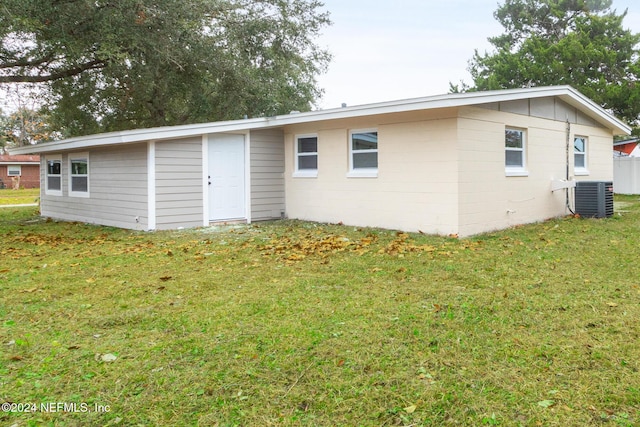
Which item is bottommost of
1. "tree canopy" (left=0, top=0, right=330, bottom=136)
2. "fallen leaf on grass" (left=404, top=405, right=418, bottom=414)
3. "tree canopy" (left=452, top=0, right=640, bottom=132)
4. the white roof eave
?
"fallen leaf on grass" (left=404, top=405, right=418, bottom=414)

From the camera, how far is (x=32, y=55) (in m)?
11.9

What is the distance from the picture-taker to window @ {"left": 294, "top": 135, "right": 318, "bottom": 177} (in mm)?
11422

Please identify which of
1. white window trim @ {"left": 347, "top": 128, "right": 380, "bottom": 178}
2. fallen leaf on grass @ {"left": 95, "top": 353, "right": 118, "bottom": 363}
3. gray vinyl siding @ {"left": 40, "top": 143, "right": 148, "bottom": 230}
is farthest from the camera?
gray vinyl siding @ {"left": 40, "top": 143, "right": 148, "bottom": 230}

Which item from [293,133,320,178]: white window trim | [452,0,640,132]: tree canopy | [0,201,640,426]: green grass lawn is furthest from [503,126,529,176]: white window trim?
[452,0,640,132]: tree canopy

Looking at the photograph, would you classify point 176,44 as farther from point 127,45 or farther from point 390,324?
point 390,324

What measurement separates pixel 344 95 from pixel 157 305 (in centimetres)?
2716

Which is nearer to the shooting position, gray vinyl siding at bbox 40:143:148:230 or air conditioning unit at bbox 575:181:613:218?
gray vinyl siding at bbox 40:143:148:230

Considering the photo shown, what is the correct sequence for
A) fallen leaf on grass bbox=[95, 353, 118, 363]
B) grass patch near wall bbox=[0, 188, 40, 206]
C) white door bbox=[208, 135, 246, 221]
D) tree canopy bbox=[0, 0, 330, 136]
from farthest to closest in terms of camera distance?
1. grass patch near wall bbox=[0, 188, 40, 206]
2. white door bbox=[208, 135, 246, 221]
3. tree canopy bbox=[0, 0, 330, 136]
4. fallen leaf on grass bbox=[95, 353, 118, 363]

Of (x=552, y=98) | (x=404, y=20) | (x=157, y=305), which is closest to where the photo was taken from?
(x=157, y=305)

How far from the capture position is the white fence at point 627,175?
69.1 ft

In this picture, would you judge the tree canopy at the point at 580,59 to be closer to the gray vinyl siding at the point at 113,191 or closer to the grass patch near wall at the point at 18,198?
the gray vinyl siding at the point at 113,191

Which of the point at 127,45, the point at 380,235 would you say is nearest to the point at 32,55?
the point at 127,45

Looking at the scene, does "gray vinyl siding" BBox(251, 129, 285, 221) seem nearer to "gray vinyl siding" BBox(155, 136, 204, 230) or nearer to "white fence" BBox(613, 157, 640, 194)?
"gray vinyl siding" BBox(155, 136, 204, 230)

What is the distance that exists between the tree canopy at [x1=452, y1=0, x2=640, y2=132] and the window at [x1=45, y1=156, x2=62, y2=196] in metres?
19.6
